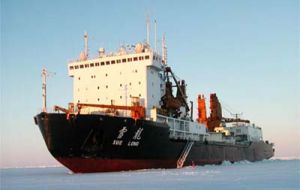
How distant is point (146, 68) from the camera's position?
99.1 feet

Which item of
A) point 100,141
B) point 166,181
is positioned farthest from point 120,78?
point 166,181

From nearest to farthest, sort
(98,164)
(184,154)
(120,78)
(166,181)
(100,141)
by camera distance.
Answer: (166,181) < (100,141) < (98,164) < (120,78) < (184,154)

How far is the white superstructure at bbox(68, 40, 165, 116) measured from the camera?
2980 centimetres

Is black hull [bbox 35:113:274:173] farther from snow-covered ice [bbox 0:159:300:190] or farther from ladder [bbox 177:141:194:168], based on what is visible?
ladder [bbox 177:141:194:168]

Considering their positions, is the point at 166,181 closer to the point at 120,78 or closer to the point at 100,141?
the point at 100,141

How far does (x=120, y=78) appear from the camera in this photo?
3034 centimetres

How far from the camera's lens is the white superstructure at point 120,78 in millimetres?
29797

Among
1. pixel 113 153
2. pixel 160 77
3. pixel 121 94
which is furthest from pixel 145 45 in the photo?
pixel 113 153

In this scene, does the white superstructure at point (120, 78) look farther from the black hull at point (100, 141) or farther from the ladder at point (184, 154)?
the ladder at point (184, 154)

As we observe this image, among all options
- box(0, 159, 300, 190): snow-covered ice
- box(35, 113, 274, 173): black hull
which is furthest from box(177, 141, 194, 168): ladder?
box(0, 159, 300, 190): snow-covered ice

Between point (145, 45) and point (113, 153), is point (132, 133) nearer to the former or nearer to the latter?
point (113, 153)

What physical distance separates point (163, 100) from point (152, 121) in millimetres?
6091

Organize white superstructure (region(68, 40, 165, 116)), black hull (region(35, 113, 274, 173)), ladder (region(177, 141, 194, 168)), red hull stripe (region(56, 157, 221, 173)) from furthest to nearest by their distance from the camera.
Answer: ladder (region(177, 141, 194, 168))
white superstructure (region(68, 40, 165, 116))
red hull stripe (region(56, 157, 221, 173))
black hull (region(35, 113, 274, 173))

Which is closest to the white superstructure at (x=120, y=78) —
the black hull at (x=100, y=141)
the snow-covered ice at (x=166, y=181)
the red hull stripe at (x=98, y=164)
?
the black hull at (x=100, y=141)
